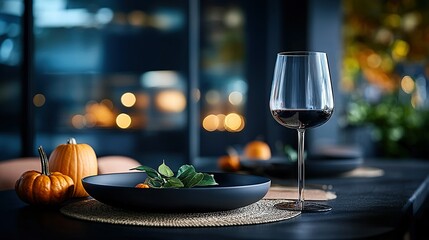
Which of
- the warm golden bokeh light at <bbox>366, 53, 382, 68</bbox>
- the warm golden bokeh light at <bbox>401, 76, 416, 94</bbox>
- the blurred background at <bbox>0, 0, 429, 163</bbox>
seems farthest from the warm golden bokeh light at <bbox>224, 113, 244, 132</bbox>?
the warm golden bokeh light at <bbox>401, 76, 416, 94</bbox>

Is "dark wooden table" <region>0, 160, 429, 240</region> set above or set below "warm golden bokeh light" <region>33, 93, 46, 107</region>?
below

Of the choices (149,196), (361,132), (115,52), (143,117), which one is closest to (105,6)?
(115,52)

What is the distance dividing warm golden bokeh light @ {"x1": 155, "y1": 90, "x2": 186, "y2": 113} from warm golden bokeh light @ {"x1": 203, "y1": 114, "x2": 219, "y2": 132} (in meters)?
0.48

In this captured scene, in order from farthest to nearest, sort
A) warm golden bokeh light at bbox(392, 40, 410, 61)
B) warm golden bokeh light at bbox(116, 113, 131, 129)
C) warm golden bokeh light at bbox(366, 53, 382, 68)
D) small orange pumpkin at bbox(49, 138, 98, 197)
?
1. warm golden bokeh light at bbox(366, 53, 382, 68)
2. warm golden bokeh light at bbox(392, 40, 410, 61)
3. warm golden bokeh light at bbox(116, 113, 131, 129)
4. small orange pumpkin at bbox(49, 138, 98, 197)

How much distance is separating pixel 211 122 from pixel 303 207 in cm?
355

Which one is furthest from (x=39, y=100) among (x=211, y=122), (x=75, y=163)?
(x=75, y=163)

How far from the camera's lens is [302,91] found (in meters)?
1.33

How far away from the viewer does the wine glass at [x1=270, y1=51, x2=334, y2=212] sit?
133 centimetres

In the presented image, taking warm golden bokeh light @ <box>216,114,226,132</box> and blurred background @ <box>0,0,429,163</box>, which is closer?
blurred background @ <box>0,0,429,163</box>

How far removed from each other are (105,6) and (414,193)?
262cm

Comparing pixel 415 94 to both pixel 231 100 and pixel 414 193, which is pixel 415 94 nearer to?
pixel 231 100

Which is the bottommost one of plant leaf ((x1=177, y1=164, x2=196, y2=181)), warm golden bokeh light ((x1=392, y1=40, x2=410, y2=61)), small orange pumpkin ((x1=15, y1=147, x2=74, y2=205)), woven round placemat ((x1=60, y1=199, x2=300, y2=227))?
woven round placemat ((x1=60, y1=199, x2=300, y2=227))

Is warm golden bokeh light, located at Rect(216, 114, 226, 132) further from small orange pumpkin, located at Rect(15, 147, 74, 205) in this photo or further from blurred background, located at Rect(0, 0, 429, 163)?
small orange pumpkin, located at Rect(15, 147, 74, 205)

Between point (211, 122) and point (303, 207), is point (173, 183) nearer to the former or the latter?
point (303, 207)
